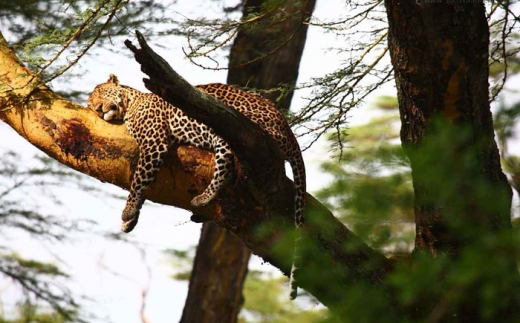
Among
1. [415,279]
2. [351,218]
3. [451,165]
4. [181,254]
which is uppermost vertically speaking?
[181,254]

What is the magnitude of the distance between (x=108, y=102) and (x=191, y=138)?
2.75 feet

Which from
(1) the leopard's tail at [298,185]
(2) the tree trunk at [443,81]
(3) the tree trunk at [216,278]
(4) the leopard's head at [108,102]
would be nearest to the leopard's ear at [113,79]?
(4) the leopard's head at [108,102]

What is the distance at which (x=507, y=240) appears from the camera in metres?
2.06

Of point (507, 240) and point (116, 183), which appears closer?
point (507, 240)

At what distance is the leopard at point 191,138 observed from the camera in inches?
196

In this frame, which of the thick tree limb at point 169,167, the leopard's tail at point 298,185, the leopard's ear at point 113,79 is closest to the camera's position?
the thick tree limb at point 169,167

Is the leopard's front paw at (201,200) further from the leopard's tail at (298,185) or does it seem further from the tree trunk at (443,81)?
the tree trunk at (443,81)

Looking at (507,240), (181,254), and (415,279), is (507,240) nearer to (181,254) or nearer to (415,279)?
(415,279)

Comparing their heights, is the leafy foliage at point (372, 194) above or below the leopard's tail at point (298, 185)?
below

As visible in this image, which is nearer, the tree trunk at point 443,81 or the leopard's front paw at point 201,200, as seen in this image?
the tree trunk at point 443,81

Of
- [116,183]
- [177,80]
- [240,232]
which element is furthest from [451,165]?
[116,183]

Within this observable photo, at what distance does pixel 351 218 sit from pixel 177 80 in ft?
6.01

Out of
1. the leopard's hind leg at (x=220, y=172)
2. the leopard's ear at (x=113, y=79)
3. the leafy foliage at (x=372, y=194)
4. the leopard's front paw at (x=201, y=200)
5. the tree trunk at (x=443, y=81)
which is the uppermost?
the leopard's ear at (x=113, y=79)

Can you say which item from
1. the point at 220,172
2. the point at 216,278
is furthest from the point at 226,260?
the point at 220,172
